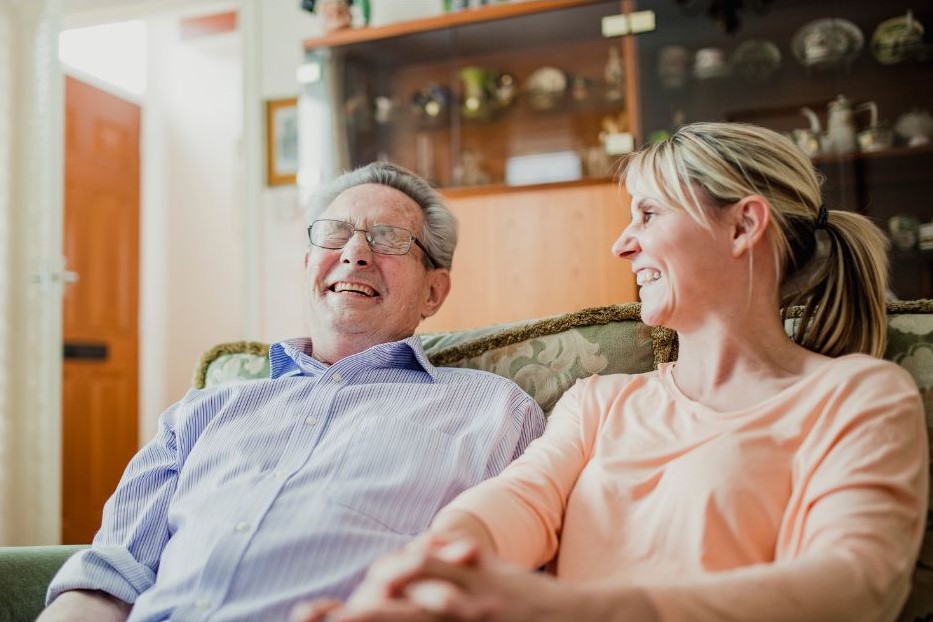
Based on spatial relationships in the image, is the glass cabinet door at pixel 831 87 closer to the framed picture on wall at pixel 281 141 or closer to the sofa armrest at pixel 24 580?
the framed picture on wall at pixel 281 141

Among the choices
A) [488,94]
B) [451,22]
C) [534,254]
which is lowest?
[534,254]

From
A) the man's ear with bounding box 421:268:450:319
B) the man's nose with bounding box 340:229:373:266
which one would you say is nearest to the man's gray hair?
the man's ear with bounding box 421:268:450:319

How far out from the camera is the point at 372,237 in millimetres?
1526

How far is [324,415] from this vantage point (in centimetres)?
127

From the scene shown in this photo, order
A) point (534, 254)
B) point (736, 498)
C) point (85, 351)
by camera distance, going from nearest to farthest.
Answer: point (736, 498)
point (534, 254)
point (85, 351)

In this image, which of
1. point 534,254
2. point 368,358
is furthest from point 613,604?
point 534,254

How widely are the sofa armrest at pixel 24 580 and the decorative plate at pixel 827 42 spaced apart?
2.91 metres

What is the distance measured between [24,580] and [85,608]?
0.64 ft

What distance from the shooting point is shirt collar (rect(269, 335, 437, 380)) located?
1374 mm

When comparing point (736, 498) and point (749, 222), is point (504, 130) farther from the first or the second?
point (736, 498)

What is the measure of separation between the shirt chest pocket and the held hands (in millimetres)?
406

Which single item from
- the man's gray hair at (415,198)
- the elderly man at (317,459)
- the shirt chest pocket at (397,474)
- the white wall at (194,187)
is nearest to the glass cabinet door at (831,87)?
the man's gray hair at (415,198)

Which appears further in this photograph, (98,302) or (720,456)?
(98,302)

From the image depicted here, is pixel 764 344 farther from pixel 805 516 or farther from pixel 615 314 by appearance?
pixel 615 314
